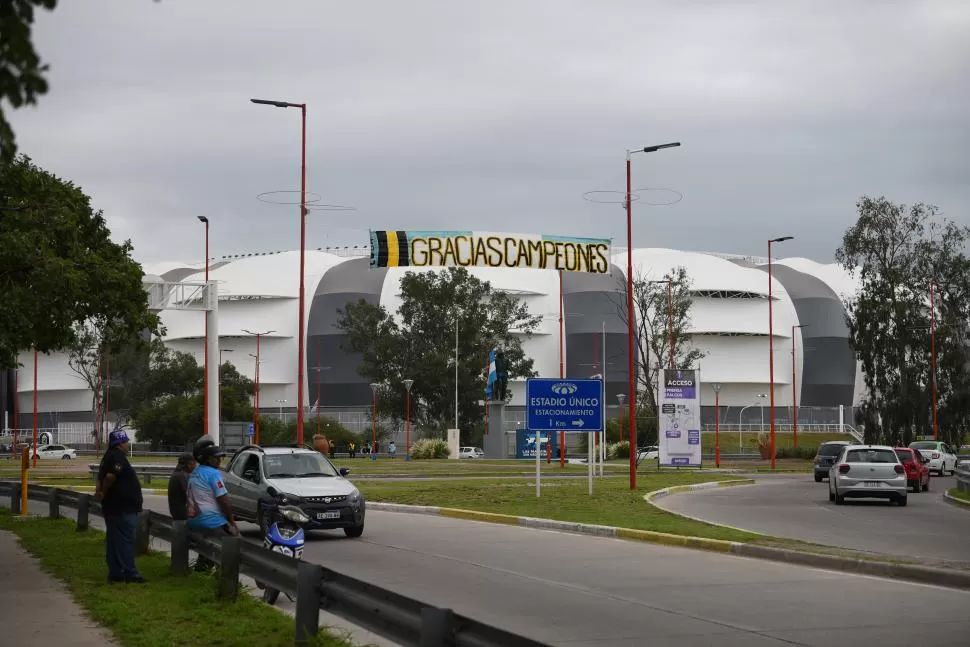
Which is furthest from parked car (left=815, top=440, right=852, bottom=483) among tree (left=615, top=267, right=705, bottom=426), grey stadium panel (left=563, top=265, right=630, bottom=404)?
grey stadium panel (left=563, top=265, right=630, bottom=404)

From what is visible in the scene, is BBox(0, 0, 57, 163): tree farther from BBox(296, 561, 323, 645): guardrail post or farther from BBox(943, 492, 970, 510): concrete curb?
BBox(943, 492, 970, 510): concrete curb

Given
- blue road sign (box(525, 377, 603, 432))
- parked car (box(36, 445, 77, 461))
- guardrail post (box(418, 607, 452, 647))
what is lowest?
parked car (box(36, 445, 77, 461))

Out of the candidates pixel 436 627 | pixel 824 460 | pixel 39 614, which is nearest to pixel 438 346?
pixel 824 460

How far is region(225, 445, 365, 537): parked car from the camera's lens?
1942 centimetres

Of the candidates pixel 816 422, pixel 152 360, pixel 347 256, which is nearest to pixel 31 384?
pixel 152 360

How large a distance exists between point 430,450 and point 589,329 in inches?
1647

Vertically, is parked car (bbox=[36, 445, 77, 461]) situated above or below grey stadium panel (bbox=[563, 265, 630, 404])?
below

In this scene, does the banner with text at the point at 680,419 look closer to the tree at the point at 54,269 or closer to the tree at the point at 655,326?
the tree at the point at 54,269

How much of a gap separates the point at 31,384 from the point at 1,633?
132 meters

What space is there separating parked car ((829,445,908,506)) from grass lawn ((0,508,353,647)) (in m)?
18.7

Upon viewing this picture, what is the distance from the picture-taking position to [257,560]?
437 inches

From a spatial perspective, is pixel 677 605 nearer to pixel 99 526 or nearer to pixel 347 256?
pixel 99 526

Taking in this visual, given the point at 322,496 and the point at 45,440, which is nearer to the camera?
the point at 322,496

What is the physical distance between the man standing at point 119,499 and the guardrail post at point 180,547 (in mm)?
586
